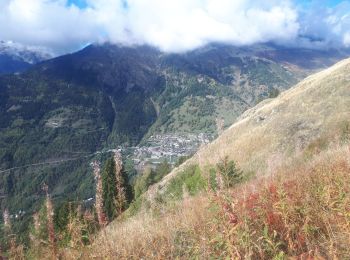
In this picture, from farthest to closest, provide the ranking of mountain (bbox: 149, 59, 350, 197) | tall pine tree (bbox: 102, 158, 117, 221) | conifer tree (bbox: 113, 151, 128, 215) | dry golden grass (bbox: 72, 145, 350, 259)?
mountain (bbox: 149, 59, 350, 197) → tall pine tree (bbox: 102, 158, 117, 221) → conifer tree (bbox: 113, 151, 128, 215) → dry golden grass (bbox: 72, 145, 350, 259)

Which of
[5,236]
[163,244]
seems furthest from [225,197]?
[5,236]

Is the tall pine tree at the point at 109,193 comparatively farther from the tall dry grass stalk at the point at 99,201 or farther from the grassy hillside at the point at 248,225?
the grassy hillside at the point at 248,225

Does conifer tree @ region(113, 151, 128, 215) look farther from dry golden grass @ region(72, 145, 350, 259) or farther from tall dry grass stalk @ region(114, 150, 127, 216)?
dry golden grass @ region(72, 145, 350, 259)

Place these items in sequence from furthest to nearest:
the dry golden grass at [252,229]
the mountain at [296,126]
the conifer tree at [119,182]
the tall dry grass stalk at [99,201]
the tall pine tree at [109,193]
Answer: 1. the mountain at [296,126]
2. the tall pine tree at [109,193]
3. the conifer tree at [119,182]
4. the tall dry grass stalk at [99,201]
5. the dry golden grass at [252,229]

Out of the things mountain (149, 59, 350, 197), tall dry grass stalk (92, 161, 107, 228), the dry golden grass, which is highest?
mountain (149, 59, 350, 197)

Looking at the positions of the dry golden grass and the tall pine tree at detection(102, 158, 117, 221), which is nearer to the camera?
the dry golden grass

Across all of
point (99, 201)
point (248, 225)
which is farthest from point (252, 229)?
point (99, 201)

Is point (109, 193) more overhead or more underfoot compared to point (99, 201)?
more overhead

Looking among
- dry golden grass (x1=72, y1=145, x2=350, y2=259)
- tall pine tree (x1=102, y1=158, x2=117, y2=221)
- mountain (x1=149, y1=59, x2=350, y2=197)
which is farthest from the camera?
mountain (x1=149, y1=59, x2=350, y2=197)

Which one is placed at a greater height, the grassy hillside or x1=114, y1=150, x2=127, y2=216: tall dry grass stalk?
x1=114, y1=150, x2=127, y2=216: tall dry grass stalk

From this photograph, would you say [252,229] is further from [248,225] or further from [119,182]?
[119,182]

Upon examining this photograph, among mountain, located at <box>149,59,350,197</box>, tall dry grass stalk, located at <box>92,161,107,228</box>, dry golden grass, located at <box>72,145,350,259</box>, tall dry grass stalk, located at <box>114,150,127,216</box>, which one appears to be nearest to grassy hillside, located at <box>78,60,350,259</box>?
dry golden grass, located at <box>72,145,350,259</box>

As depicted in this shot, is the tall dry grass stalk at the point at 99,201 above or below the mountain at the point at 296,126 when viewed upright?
below

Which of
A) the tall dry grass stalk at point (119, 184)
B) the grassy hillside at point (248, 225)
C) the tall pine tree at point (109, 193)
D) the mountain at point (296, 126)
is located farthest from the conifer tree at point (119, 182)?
the mountain at point (296, 126)
